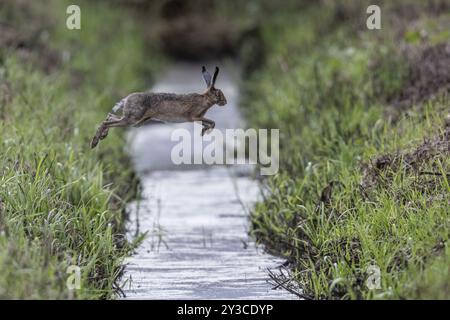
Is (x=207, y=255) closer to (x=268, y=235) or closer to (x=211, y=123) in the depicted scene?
(x=268, y=235)

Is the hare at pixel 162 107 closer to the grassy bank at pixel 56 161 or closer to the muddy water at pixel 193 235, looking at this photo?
the grassy bank at pixel 56 161

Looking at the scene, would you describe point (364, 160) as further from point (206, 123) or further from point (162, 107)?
point (162, 107)

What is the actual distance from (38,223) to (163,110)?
44.6 inches

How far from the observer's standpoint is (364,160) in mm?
9172

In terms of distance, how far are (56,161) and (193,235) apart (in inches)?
53.4

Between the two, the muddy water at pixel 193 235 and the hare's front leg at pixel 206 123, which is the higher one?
the hare's front leg at pixel 206 123

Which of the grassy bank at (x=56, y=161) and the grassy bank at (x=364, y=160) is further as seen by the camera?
the grassy bank at (x=364, y=160)

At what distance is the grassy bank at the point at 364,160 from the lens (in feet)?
22.6

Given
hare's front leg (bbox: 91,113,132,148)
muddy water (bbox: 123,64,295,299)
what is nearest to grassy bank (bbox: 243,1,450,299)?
muddy water (bbox: 123,64,295,299)

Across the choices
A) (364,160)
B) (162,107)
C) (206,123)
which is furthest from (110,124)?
(364,160)

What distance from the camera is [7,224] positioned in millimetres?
6707

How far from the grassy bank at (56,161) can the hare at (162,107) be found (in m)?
0.76

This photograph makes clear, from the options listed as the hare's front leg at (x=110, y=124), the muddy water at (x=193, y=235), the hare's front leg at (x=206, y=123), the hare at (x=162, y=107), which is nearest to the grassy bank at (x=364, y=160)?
the muddy water at (x=193, y=235)
